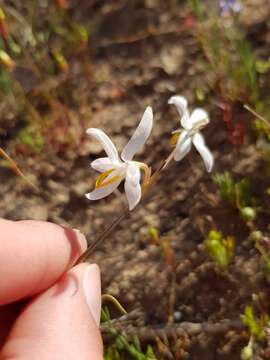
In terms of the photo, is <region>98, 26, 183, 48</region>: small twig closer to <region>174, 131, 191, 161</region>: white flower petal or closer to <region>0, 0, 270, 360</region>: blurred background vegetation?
<region>0, 0, 270, 360</region>: blurred background vegetation

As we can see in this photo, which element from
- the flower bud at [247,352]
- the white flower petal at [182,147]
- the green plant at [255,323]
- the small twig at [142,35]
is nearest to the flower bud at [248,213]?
the green plant at [255,323]

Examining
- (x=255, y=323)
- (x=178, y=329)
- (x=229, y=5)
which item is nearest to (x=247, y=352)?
(x=255, y=323)

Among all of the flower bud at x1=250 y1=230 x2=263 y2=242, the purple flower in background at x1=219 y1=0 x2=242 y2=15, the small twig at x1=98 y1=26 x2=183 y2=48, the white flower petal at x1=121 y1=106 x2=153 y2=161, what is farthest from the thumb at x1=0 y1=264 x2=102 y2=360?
the small twig at x1=98 y1=26 x2=183 y2=48

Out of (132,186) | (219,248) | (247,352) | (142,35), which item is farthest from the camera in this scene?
(142,35)

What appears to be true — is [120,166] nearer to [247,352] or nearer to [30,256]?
[30,256]

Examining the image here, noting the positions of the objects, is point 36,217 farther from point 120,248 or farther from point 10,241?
point 10,241

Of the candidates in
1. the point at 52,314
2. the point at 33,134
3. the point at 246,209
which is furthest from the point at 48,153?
the point at 52,314
